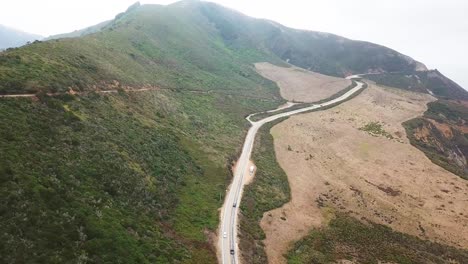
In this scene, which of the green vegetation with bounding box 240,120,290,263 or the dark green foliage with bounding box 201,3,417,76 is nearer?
the green vegetation with bounding box 240,120,290,263

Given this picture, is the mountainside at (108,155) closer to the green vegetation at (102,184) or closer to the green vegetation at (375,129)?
the green vegetation at (102,184)

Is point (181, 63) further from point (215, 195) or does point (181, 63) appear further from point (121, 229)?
point (121, 229)

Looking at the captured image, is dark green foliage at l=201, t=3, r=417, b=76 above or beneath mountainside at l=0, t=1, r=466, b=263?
above

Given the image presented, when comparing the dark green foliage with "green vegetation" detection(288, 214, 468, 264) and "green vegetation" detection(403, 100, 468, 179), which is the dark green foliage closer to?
"green vegetation" detection(403, 100, 468, 179)

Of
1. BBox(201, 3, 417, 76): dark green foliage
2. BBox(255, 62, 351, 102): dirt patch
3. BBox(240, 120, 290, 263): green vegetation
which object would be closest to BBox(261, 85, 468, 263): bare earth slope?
BBox(240, 120, 290, 263): green vegetation

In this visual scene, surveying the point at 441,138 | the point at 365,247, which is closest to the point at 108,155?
the point at 365,247

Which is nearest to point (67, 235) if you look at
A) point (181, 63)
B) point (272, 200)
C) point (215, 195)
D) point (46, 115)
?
point (46, 115)

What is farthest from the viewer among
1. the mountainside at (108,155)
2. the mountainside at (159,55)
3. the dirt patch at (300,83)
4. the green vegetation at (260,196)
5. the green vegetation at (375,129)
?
the dirt patch at (300,83)

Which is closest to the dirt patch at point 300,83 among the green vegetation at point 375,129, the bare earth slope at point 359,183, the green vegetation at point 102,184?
the bare earth slope at point 359,183
